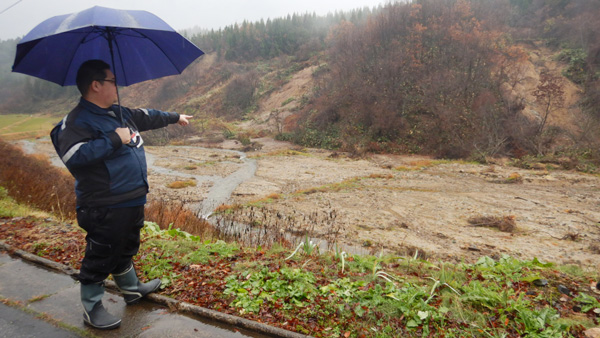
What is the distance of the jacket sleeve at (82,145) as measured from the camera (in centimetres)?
213

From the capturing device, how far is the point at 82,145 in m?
2.14

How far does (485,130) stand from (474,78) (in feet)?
15.9

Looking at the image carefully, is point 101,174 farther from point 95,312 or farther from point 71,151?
point 95,312

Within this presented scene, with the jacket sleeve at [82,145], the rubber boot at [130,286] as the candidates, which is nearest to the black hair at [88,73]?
the jacket sleeve at [82,145]

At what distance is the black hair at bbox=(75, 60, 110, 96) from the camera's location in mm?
2305

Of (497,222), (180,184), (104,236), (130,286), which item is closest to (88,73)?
(104,236)

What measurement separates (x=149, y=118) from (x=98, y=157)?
3.00 ft

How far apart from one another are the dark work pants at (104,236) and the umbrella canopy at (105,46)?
1161 millimetres

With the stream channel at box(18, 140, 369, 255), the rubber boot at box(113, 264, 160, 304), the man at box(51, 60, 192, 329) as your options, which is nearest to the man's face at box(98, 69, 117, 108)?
the man at box(51, 60, 192, 329)

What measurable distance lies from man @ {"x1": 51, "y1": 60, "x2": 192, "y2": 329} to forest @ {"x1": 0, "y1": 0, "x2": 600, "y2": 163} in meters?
20.1

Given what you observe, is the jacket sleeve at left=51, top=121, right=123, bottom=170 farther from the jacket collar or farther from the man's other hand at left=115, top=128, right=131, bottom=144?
the jacket collar

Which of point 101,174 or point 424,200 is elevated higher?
point 101,174

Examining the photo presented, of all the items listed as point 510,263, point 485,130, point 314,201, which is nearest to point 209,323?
point 510,263

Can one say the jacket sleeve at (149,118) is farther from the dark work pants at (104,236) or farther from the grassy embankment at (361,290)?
the grassy embankment at (361,290)
